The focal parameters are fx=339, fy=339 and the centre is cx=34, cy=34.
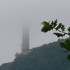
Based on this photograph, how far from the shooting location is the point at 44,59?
113812 millimetres

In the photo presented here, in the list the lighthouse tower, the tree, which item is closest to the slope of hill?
the lighthouse tower

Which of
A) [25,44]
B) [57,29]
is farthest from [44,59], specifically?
[57,29]

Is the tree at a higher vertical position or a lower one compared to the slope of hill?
lower

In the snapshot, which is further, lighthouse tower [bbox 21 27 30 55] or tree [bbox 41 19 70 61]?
lighthouse tower [bbox 21 27 30 55]

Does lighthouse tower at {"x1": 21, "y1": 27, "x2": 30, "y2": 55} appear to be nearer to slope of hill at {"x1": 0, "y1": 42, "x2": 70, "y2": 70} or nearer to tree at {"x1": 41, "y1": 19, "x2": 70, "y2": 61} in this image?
slope of hill at {"x1": 0, "y1": 42, "x2": 70, "y2": 70}

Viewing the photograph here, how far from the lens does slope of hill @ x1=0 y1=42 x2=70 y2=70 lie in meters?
Answer: 107

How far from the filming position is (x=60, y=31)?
4.83 m

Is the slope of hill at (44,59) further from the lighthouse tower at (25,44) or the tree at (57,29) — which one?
the tree at (57,29)

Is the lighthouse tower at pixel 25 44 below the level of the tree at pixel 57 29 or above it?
above

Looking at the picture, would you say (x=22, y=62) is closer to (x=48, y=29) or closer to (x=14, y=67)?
(x=14, y=67)

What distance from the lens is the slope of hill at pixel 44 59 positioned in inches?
4218

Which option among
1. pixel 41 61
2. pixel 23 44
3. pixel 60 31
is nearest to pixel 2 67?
pixel 23 44

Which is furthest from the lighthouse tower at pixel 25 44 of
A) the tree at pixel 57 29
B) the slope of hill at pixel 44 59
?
the tree at pixel 57 29

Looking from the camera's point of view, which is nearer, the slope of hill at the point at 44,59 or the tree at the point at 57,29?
the tree at the point at 57,29
